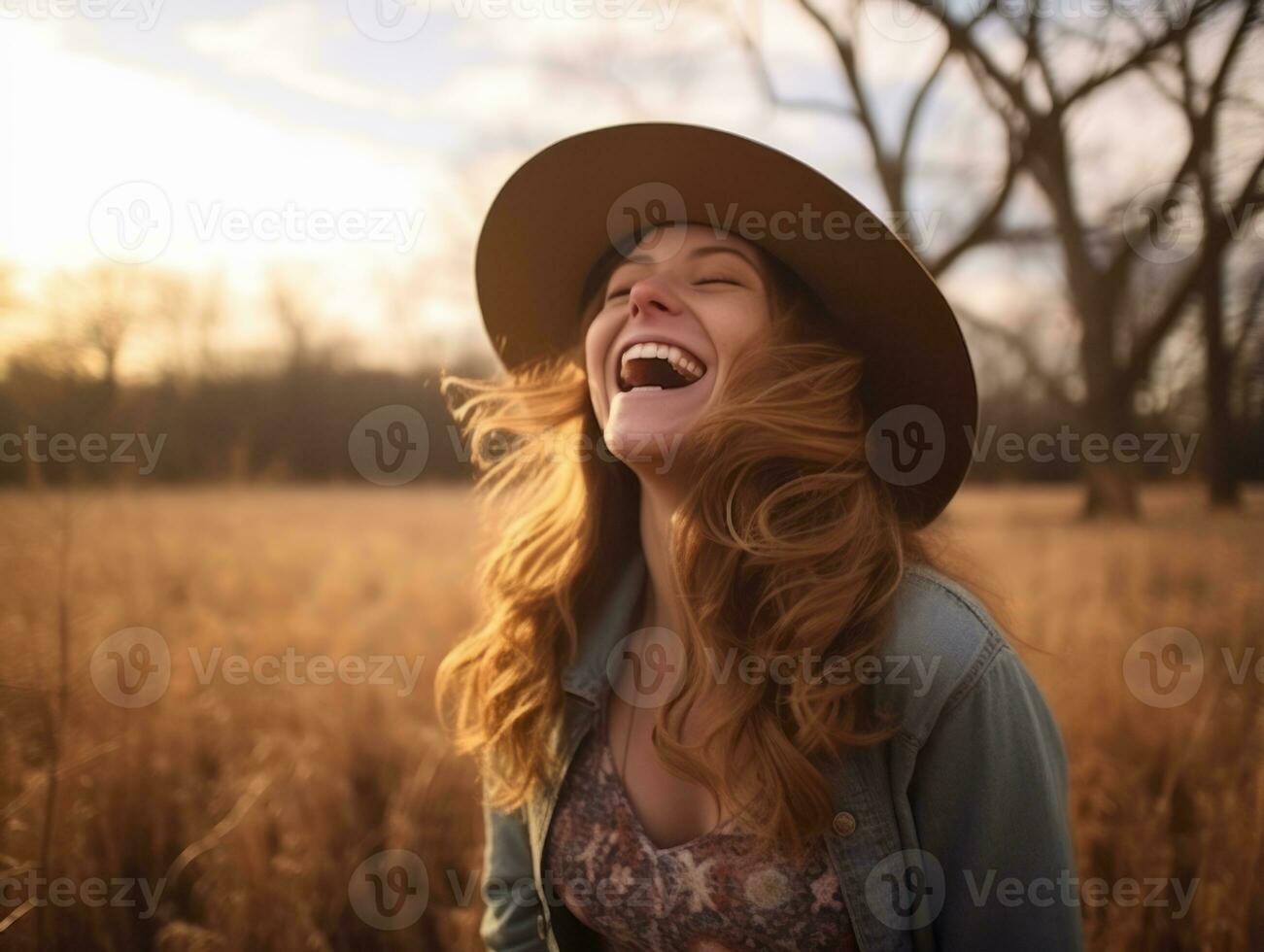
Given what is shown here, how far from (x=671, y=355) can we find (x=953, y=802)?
94 cm

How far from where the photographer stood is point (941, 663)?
1.27 m

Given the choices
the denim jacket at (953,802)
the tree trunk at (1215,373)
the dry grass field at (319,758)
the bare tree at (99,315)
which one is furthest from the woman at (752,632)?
the tree trunk at (1215,373)

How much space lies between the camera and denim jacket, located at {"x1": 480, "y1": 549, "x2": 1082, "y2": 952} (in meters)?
1.25

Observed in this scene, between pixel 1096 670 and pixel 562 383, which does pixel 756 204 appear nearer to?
pixel 562 383

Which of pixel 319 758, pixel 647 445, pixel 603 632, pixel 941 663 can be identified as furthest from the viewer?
pixel 319 758

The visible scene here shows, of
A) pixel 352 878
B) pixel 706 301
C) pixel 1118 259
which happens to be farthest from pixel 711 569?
pixel 1118 259

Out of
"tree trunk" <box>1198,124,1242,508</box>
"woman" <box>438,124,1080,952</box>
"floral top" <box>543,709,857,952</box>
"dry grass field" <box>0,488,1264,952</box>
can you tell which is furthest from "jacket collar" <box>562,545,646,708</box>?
"tree trunk" <box>1198,124,1242,508</box>

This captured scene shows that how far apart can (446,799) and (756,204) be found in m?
2.33

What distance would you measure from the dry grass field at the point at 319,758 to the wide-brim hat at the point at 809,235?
Answer: 38 centimetres

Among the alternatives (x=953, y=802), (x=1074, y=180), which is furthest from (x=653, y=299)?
(x=1074, y=180)

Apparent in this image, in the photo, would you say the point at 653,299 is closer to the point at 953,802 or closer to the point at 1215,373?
the point at 953,802

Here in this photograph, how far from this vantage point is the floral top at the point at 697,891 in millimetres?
1319

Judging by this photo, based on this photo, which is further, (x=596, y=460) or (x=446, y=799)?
(x=446, y=799)

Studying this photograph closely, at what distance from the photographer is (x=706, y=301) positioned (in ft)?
4.86
